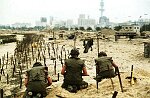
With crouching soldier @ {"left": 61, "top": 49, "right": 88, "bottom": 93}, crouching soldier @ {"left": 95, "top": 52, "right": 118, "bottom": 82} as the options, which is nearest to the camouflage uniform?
crouching soldier @ {"left": 61, "top": 49, "right": 88, "bottom": 93}

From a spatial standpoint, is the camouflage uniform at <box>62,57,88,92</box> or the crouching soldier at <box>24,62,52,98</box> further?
the camouflage uniform at <box>62,57,88,92</box>

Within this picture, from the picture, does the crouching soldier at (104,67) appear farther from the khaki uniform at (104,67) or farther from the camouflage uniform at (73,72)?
the camouflage uniform at (73,72)

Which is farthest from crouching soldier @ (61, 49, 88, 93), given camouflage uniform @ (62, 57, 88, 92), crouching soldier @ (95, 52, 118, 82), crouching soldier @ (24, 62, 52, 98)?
crouching soldier @ (24, 62, 52, 98)

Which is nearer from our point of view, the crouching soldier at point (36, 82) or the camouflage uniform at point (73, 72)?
the crouching soldier at point (36, 82)

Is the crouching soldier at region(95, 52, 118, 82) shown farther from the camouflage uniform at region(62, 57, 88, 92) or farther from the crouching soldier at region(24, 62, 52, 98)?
the crouching soldier at region(24, 62, 52, 98)

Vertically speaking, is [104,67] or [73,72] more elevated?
[104,67]

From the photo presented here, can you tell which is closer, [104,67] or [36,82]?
[36,82]

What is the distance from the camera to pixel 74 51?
11.0 m

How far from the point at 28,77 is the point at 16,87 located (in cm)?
608

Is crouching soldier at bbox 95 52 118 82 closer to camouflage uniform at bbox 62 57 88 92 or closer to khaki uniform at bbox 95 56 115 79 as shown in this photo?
khaki uniform at bbox 95 56 115 79

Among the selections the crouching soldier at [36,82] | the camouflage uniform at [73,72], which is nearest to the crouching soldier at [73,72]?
the camouflage uniform at [73,72]

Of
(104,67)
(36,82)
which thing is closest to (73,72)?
(104,67)

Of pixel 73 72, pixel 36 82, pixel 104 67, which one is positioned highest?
pixel 104 67

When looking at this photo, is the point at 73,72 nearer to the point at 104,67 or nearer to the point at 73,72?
the point at 73,72
